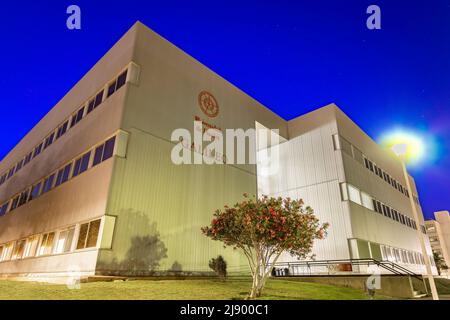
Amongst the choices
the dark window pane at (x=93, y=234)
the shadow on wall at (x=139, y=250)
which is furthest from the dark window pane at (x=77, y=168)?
the shadow on wall at (x=139, y=250)

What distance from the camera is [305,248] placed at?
12.1 m

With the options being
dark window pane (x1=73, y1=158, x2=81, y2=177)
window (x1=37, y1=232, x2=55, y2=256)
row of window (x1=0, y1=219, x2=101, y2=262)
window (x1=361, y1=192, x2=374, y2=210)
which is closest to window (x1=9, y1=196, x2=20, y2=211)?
row of window (x1=0, y1=219, x2=101, y2=262)

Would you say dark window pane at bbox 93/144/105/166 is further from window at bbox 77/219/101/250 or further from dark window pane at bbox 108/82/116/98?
dark window pane at bbox 108/82/116/98

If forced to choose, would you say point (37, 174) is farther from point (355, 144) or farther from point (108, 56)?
point (355, 144)

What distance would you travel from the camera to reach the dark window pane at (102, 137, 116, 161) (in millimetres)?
17667

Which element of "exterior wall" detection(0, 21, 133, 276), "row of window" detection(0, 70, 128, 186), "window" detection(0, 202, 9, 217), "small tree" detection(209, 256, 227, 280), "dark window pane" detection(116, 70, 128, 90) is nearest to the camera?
"exterior wall" detection(0, 21, 133, 276)

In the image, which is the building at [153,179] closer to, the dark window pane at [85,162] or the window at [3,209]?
the dark window pane at [85,162]

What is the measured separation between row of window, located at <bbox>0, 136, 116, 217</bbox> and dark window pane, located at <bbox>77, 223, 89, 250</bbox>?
157 inches

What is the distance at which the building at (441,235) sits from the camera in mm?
98725

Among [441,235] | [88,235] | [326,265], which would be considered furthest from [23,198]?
[441,235]

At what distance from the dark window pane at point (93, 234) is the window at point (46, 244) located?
5568 millimetres

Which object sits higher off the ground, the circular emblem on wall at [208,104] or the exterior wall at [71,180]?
the circular emblem on wall at [208,104]
